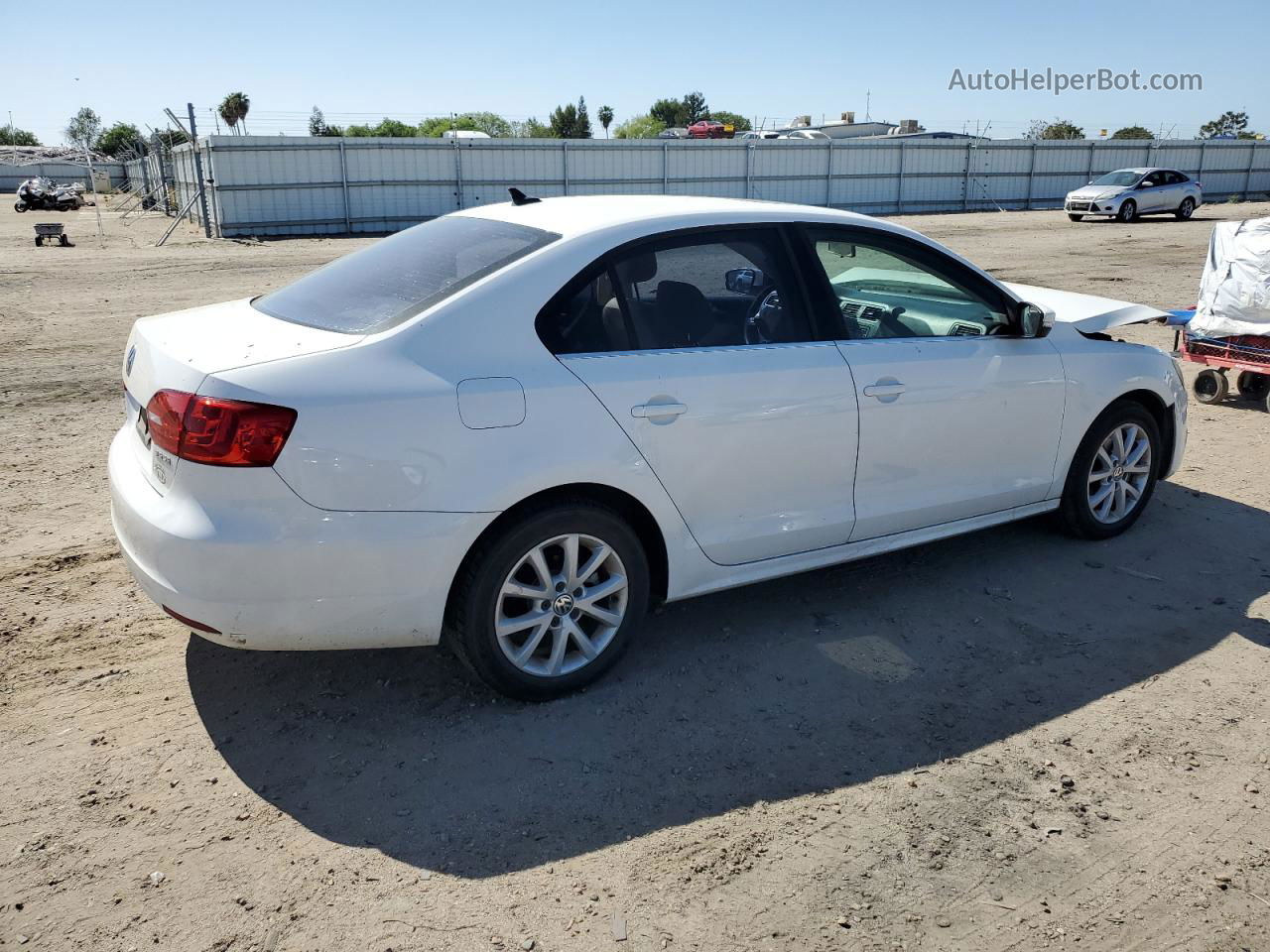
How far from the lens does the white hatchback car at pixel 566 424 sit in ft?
10.4

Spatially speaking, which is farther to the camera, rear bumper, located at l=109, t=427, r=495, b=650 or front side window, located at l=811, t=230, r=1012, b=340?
front side window, located at l=811, t=230, r=1012, b=340

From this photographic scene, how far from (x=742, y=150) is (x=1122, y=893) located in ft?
101

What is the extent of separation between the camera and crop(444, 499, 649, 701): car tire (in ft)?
11.3

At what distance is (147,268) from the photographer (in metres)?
17.6

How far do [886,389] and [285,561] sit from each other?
7.97 ft

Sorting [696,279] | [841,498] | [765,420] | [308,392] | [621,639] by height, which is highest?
→ [696,279]

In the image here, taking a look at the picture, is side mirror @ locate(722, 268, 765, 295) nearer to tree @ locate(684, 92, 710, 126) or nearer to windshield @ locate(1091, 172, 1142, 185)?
windshield @ locate(1091, 172, 1142, 185)

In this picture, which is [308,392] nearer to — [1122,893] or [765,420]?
[765,420]

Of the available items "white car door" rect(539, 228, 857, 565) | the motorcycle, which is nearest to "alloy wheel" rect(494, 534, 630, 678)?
"white car door" rect(539, 228, 857, 565)

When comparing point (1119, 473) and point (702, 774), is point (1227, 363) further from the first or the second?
point (702, 774)

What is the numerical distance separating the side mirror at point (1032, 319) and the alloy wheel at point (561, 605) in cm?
225

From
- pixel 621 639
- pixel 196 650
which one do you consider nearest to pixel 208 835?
pixel 196 650

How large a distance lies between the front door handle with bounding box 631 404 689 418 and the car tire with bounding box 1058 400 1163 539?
245cm

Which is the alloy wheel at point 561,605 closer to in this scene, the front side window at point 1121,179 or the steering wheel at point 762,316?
the steering wheel at point 762,316
